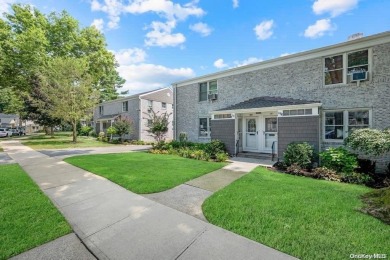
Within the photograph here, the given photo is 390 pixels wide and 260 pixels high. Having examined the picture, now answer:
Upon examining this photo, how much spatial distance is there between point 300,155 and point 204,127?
7.72 m

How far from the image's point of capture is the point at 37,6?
75.4ft


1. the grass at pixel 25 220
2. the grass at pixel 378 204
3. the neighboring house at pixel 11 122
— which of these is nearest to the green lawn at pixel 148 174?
the grass at pixel 25 220

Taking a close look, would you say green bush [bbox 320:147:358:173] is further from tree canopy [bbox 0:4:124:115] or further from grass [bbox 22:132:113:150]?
tree canopy [bbox 0:4:124:115]

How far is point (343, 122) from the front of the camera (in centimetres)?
946

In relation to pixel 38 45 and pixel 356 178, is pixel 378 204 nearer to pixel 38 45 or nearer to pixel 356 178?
pixel 356 178

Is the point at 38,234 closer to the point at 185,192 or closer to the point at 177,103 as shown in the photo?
the point at 185,192

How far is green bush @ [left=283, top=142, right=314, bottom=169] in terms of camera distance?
8625 mm

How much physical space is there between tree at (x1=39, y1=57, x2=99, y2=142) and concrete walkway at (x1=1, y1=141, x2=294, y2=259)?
16.9 meters

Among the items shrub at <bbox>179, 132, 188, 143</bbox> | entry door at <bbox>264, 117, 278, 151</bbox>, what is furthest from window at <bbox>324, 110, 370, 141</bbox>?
shrub at <bbox>179, 132, 188, 143</bbox>

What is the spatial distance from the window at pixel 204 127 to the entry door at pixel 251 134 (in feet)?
10.4

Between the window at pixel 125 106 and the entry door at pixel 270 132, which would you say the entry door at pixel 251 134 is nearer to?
the entry door at pixel 270 132

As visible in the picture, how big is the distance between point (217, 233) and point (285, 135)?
25.8 ft

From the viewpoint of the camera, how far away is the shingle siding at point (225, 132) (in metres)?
12.2

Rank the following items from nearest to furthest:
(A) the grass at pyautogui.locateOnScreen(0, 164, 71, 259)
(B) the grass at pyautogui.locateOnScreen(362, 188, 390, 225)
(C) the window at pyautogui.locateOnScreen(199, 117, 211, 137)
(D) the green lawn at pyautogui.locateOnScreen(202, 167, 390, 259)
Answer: (D) the green lawn at pyautogui.locateOnScreen(202, 167, 390, 259) < (A) the grass at pyautogui.locateOnScreen(0, 164, 71, 259) < (B) the grass at pyautogui.locateOnScreen(362, 188, 390, 225) < (C) the window at pyautogui.locateOnScreen(199, 117, 211, 137)
